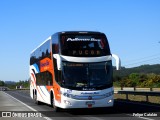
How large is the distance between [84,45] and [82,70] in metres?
1.22

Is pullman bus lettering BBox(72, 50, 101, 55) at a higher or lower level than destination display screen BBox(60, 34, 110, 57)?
lower

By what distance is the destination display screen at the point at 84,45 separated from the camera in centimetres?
1892

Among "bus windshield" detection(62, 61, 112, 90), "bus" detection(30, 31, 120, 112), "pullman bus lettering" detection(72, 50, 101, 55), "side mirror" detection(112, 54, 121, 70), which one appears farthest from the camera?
"side mirror" detection(112, 54, 121, 70)

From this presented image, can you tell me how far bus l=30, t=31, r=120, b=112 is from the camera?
18.4 metres

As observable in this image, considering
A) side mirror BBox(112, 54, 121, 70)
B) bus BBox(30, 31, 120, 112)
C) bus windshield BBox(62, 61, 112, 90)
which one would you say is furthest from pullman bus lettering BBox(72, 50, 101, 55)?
side mirror BBox(112, 54, 121, 70)

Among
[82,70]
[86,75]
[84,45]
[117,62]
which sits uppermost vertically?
[84,45]

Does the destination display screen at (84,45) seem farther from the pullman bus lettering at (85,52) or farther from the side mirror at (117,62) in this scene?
the side mirror at (117,62)

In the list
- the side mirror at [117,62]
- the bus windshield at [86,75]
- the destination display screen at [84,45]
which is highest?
the destination display screen at [84,45]

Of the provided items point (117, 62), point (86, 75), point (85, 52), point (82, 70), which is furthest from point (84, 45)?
point (117, 62)

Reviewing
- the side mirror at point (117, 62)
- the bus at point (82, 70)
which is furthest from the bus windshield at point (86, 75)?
the side mirror at point (117, 62)

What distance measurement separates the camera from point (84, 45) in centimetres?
1916

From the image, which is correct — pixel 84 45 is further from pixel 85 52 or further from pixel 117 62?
pixel 117 62

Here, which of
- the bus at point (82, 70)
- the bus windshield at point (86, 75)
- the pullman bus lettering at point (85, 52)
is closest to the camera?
the bus at point (82, 70)

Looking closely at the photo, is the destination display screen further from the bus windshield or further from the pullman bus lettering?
the bus windshield
